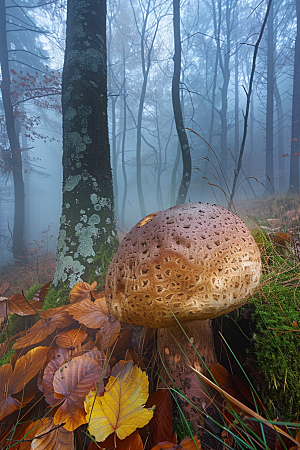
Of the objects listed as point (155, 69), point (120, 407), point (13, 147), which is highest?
point (155, 69)

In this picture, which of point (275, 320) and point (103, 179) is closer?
point (275, 320)

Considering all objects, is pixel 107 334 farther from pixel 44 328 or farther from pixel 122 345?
pixel 44 328

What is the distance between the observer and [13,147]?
950cm

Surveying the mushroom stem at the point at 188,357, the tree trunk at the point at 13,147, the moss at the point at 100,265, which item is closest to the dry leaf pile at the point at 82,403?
the mushroom stem at the point at 188,357

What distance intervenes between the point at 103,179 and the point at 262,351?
2.15m

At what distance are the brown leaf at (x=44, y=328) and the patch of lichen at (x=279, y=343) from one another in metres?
1.21

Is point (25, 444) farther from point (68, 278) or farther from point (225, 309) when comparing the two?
point (68, 278)

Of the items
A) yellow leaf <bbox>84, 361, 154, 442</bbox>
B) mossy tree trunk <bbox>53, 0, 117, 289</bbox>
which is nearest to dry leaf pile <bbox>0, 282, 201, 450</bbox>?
yellow leaf <bbox>84, 361, 154, 442</bbox>

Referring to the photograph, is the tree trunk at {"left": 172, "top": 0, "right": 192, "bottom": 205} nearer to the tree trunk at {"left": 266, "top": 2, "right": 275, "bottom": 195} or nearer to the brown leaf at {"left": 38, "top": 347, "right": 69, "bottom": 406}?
the brown leaf at {"left": 38, "top": 347, "right": 69, "bottom": 406}

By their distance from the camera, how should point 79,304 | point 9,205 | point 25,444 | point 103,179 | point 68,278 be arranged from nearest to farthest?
point 25,444 → point 79,304 → point 68,278 → point 103,179 → point 9,205

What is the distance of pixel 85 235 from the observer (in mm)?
2215

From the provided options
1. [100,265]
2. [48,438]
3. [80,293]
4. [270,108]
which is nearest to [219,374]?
[48,438]

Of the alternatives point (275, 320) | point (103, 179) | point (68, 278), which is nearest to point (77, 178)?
point (103, 179)

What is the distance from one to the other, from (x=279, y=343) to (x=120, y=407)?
832 mm
